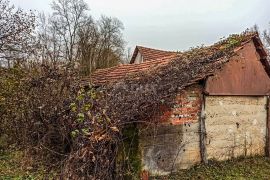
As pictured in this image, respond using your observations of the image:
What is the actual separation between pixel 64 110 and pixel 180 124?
3209 millimetres

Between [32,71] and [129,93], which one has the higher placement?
[32,71]

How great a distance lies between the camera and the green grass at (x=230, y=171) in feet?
27.7

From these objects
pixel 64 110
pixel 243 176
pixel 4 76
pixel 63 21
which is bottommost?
pixel 243 176

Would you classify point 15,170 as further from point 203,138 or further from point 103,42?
point 103,42

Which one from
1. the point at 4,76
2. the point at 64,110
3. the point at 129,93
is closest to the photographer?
the point at 64,110

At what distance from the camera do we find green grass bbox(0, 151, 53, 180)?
7636 mm

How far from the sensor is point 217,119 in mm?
9781

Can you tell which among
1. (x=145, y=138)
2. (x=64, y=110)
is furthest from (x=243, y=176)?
(x=64, y=110)

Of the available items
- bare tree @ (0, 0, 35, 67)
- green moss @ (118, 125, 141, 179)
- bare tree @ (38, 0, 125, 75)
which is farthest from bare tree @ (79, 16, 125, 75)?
green moss @ (118, 125, 141, 179)

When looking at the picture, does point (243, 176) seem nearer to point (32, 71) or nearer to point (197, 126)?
point (197, 126)

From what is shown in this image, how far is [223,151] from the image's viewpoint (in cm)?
982

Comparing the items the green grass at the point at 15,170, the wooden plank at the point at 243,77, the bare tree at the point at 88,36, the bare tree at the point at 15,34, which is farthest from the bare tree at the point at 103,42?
the wooden plank at the point at 243,77

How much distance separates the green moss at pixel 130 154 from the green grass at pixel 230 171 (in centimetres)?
91

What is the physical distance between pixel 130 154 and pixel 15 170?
3770 millimetres
